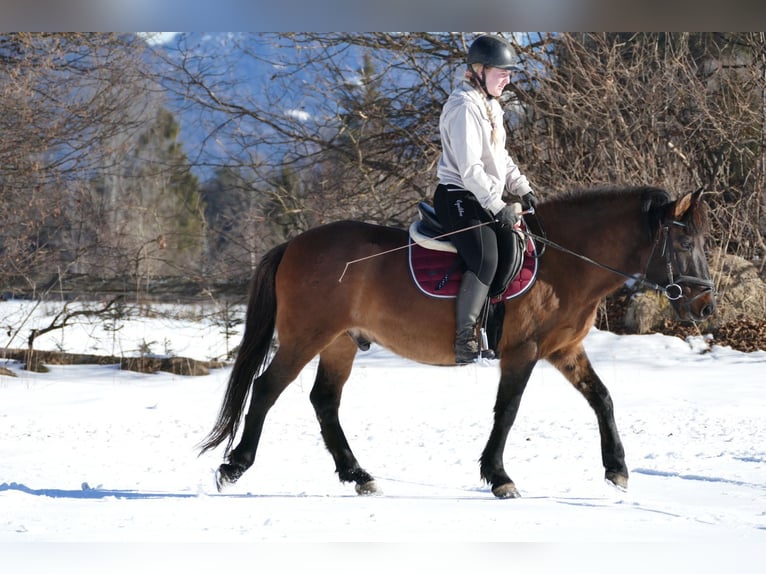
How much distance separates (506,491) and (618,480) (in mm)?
723

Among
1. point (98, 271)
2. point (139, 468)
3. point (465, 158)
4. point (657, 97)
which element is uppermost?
point (657, 97)

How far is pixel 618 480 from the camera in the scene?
5582 mm

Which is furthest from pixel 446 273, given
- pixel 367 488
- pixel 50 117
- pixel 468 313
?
pixel 50 117

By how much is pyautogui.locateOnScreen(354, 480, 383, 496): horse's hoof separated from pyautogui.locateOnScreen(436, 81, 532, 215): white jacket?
1.76m

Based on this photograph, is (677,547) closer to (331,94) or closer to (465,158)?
(465,158)

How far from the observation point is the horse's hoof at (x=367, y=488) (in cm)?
566

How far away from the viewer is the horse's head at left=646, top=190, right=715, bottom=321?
5.42m

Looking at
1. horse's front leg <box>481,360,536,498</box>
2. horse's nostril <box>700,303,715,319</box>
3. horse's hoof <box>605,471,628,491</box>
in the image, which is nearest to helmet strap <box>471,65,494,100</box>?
horse's front leg <box>481,360,536,498</box>

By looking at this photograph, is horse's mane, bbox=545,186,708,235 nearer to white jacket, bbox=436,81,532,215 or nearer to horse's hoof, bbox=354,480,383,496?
white jacket, bbox=436,81,532,215

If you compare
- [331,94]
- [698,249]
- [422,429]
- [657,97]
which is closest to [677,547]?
[698,249]

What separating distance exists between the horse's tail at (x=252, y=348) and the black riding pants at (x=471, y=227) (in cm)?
113

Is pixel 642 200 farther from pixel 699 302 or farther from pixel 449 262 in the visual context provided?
pixel 449 262

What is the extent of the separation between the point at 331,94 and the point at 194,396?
534 cm

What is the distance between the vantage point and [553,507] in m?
4.93
